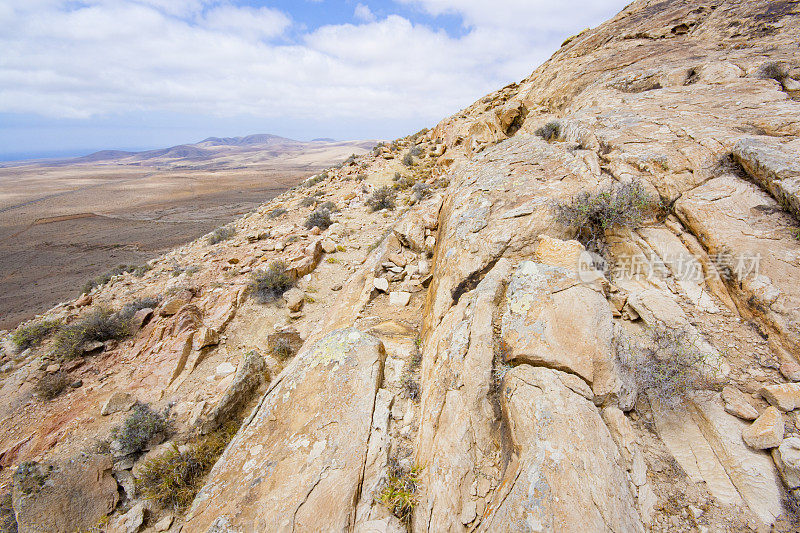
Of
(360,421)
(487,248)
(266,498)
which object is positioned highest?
(487,248)

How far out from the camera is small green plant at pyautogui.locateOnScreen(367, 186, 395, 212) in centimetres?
1494

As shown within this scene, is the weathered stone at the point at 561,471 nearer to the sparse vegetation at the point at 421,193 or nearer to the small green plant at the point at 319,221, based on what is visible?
the sparse vegetation at the point at 421,193

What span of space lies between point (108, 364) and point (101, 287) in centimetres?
783

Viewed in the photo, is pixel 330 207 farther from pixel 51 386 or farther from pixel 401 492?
pixel 401 492

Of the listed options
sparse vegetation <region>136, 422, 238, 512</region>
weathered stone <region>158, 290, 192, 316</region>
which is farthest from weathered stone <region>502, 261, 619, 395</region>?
weathered stone <region>158, 290, 192, 316</region>

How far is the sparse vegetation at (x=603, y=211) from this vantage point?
474 centimetres

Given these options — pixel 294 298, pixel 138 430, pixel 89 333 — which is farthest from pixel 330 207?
pixel 138 430

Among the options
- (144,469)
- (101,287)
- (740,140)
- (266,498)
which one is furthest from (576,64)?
(101,287)

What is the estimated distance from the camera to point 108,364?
773cm

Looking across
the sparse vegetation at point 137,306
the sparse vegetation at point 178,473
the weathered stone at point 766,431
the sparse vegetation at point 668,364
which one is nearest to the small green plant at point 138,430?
the sparse vegetation at point 178,473

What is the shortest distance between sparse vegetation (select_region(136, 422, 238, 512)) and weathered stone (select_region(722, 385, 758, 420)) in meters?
7.13

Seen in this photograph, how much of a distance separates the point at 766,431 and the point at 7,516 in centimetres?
1030

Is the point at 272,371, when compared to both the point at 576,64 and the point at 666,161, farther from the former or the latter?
the point at 576,64

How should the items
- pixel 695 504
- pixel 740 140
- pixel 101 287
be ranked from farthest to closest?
pixel 101 287 → pixel 740 140 → pixel 695 504
